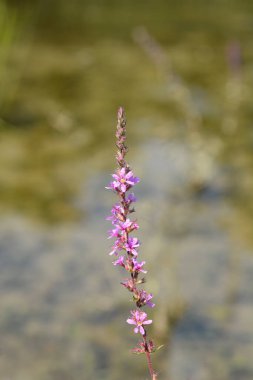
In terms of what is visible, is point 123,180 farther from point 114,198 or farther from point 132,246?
point 114,198

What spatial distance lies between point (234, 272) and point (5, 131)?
8.09 ft

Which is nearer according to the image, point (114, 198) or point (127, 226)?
point (127, 226)

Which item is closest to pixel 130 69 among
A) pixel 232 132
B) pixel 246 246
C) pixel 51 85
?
pixel 51 85

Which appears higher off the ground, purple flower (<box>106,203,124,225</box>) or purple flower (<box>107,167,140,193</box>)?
purple flower (<box>107,167,140,193</box>)

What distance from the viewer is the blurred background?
132 inches

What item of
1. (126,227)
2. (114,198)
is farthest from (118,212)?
(114,198)

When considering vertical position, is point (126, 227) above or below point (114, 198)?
below

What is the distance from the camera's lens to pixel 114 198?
4.66 metres

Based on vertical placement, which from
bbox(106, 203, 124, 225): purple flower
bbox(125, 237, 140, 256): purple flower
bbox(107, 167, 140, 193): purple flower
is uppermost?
bbox(107, 167, 140, 193): purple flower

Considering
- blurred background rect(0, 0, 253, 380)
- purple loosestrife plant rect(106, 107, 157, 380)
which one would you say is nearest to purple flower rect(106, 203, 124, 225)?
purple loosestrife plant rect(106, 107, 157, 380)

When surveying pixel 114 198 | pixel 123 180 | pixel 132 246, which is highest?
pixel 114 198

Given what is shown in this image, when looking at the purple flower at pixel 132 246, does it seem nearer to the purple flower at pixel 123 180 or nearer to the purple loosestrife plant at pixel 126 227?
the purple loosestrife plant at pixel 126 227

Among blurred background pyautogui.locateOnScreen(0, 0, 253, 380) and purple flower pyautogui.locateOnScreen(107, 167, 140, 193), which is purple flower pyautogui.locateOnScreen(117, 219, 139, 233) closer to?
purple flower pyautogui.locateOnScreen(107, 167, 140, 193)

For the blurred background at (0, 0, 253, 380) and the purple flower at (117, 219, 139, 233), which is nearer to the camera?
the purple flower at (117, 219, 139, 233)
